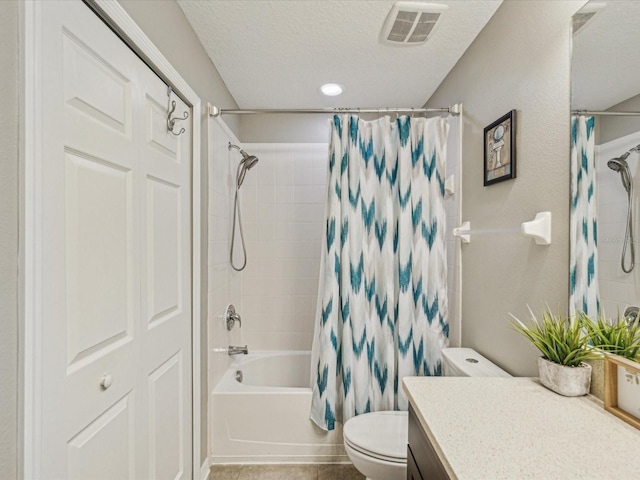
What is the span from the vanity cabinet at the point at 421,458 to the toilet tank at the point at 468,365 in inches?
19.9

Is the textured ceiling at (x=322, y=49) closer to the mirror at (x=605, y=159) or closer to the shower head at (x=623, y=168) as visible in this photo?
the mirror at (x=605, y=159)

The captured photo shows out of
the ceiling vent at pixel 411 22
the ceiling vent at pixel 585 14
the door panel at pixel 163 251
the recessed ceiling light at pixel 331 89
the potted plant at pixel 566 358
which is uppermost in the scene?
the recessed ceiling light at pixel 331 89

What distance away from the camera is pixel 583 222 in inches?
40.8

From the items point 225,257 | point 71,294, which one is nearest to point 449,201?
point 225,257

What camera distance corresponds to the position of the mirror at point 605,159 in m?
0.86

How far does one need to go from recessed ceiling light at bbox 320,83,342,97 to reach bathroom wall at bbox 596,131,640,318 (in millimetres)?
1699

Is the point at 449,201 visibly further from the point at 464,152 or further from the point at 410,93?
the point at 410,93

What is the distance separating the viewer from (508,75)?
147 cm

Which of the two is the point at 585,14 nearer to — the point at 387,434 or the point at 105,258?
the point at 105,258

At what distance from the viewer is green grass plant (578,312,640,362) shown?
34.6 inches

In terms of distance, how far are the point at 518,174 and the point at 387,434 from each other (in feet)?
4.50

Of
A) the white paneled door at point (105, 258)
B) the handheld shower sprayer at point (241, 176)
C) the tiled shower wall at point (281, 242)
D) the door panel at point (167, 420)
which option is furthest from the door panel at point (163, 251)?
the tiled shower wall at point (281, 242)

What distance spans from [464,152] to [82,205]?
1.84 m
